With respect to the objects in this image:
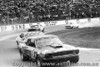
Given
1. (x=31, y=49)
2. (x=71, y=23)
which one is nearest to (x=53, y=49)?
(x=31, y=49)

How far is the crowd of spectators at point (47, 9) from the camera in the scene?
4866 centimetres

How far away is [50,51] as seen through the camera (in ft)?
32.1

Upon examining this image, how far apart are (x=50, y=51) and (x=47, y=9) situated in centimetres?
4351

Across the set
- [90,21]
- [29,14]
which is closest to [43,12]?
[29,14]

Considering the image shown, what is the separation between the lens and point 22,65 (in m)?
11.4

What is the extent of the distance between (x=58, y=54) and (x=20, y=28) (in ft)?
113

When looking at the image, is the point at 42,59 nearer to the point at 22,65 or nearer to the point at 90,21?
the point at 22,65

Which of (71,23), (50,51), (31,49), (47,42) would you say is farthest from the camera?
(71,23)

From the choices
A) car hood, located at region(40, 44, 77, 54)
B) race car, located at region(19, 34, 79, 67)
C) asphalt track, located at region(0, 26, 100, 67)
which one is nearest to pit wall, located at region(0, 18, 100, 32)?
asphalt track, located at region(0, 26, 100, 67)

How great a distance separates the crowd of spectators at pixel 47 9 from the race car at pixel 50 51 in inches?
1321

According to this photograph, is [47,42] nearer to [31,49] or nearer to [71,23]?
[31,49]

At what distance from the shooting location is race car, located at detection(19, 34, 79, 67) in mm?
9719

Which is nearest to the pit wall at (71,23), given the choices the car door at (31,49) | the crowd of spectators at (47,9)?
the crowd of spectators at (47,9)

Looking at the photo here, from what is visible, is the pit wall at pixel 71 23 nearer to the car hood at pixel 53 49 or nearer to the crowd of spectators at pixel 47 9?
the crowd of spectators at pixel 47 9
